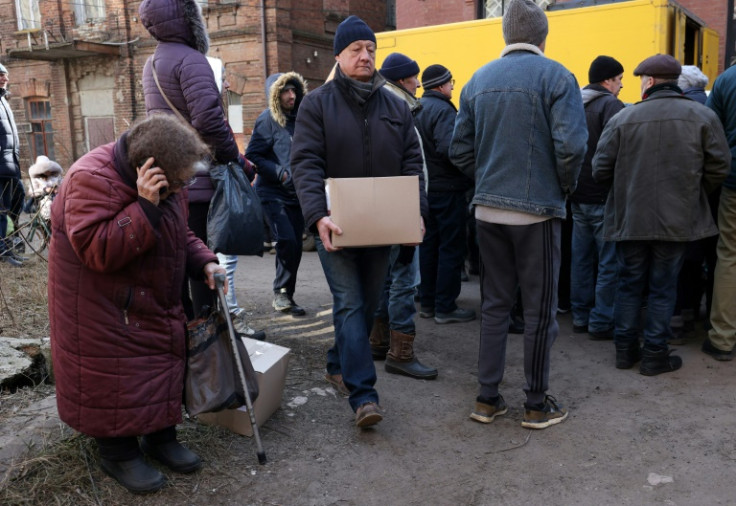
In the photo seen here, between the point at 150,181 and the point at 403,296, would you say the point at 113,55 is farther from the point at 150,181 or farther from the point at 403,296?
the point at 150,181

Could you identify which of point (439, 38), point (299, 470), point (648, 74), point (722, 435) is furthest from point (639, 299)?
point (439, 38)

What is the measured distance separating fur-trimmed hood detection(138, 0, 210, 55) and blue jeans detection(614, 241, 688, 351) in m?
3.08

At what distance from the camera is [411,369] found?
14.2ft

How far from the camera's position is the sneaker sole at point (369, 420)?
3.42 metres

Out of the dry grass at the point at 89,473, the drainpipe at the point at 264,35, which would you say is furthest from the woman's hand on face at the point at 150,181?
the drainpipe at the point at 264,35

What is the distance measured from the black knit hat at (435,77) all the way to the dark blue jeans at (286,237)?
4.92ft

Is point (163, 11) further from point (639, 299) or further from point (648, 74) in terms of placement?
point (639, 299)

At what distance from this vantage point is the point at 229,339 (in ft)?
9.93

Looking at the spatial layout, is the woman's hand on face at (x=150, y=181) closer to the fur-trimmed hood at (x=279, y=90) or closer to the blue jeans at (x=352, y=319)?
the blue jeans at (x=352, y=319)

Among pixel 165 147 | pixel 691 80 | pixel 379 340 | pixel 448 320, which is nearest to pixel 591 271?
pixel 448 320

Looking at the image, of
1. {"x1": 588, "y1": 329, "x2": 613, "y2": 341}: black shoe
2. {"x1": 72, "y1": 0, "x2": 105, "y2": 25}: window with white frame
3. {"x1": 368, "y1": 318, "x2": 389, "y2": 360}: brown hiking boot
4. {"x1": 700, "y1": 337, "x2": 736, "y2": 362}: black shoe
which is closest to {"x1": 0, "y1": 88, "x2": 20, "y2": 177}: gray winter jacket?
{"x1": 368, "y1": 318, "x2": 389, "y2": 360}: brown hiking boot

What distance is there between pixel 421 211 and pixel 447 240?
1.85 meters

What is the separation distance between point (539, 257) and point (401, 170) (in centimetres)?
90

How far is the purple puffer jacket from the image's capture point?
391cm
